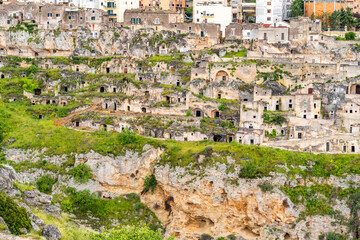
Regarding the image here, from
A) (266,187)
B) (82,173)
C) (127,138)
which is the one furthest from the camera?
(127,138)

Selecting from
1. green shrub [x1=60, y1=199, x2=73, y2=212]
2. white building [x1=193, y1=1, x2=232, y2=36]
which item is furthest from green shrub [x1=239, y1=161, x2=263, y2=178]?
white building [x1=193, y1=1, x2=232, y2=36]

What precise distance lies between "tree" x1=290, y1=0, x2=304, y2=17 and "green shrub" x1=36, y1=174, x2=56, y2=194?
37099 millimetres

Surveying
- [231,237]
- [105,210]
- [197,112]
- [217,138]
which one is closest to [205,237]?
[231,237]

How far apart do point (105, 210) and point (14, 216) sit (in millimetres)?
22327

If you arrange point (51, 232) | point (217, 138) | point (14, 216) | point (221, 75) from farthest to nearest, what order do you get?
point (221, 75) → point (217, 138) → point (51, 232) → point (14, 216)

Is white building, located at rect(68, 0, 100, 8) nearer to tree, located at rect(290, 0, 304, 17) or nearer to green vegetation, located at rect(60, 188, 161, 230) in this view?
tree, located at rect(290, 0, 304, 17)

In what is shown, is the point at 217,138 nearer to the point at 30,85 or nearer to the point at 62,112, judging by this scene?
the point at 62,112

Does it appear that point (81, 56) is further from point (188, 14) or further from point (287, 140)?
point (287, 140)

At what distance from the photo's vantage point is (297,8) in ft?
268

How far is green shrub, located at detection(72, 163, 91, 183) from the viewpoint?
61062mm

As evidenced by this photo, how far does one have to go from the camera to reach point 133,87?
232 ft

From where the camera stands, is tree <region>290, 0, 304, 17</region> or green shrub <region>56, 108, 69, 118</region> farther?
tree <region>290, 0, 304, 17</region>

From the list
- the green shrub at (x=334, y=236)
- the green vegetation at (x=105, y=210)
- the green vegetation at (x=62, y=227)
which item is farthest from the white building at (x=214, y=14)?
the green vegetation at (x=62, y=227)

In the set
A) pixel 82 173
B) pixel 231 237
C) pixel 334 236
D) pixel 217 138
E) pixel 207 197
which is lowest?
pixel 231 237
